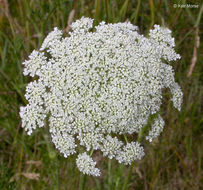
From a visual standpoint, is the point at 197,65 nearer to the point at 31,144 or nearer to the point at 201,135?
the point at 201,135

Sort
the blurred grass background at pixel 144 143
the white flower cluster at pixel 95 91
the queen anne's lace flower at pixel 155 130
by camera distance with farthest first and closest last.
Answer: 1. the blurred grass background at pixel 144 143
2. the queen anne's lace flower at pixel 155 130
3. the white flower cluster at pixel 95 91

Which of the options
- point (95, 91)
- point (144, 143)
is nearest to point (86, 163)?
point (95, 91)

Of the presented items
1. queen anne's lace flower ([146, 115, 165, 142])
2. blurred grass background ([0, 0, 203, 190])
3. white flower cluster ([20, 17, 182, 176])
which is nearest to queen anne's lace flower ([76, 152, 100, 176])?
white flower cluster ([20, 17, 182, 176])

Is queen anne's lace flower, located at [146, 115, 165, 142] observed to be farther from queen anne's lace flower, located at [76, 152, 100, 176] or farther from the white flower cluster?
queen anne's lace flower, located at [76, 152, 100, 176]

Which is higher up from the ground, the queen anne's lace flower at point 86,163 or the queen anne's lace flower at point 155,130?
the queen anne's lace flower at point 155,130

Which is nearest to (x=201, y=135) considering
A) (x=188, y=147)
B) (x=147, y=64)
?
(x=188, y=147)

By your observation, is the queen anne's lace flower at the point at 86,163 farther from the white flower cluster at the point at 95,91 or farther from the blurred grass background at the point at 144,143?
the blurred grass background at the point at 144,143

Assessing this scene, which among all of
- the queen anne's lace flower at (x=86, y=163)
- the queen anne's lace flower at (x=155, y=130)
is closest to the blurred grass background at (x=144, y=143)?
the queen anne's lace flower at (x=155, y=130)

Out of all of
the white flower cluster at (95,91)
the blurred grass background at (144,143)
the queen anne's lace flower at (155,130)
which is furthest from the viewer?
the blurred grass background at (144,143)

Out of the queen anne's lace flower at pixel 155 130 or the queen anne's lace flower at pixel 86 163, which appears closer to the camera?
the queen anne's lace flower at pixel 86 163
